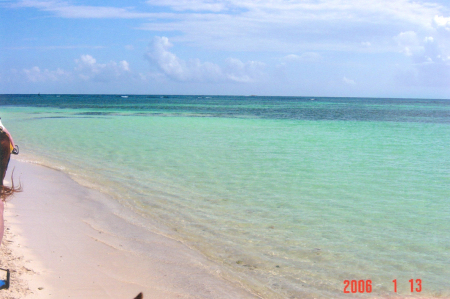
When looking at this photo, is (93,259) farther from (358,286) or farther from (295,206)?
(295,206)

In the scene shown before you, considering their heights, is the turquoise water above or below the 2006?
above

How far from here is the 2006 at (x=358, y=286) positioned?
165 inches

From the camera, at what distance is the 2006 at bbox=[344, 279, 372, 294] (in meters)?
4.20

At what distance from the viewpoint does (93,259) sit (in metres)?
4.45

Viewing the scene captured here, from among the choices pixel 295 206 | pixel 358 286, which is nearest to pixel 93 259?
pixel 358 286

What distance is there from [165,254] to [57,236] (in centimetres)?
152

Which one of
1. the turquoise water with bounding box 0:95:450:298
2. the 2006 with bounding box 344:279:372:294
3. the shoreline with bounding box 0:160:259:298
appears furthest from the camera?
the turquoise water with bounding box 0:95:450:298

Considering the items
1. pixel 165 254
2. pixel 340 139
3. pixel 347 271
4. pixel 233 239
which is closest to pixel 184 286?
pixel 165 254

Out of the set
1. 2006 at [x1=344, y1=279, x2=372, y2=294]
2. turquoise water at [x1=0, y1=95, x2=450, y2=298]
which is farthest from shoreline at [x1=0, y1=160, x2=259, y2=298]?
2006 at [x1=344, y1=279, x2=372, y2=294]
